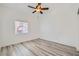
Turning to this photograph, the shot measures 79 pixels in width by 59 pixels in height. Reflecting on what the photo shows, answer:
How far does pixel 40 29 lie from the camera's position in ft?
5.84

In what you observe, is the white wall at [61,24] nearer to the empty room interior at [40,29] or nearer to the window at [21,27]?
the empty room interior at [40,29]

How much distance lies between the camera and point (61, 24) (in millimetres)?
1760

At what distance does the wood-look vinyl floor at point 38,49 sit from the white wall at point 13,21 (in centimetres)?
10

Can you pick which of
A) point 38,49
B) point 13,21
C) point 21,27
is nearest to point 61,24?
point 38,49

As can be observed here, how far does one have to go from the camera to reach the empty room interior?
173cm

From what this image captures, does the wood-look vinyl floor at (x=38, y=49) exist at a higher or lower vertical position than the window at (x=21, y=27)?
lower

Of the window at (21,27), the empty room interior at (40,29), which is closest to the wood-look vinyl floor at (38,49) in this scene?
the empty room interior at (40,29)

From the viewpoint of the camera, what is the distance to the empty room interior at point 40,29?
173cm

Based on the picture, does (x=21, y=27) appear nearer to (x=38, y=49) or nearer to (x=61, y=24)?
(x=38, y=49)

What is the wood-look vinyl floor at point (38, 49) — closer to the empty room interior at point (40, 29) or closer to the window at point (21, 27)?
the empty room interior at point (40, 29)

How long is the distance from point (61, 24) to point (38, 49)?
0.55 m

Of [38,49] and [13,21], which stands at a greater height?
[13,21]

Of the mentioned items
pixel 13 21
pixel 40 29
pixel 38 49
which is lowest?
pixel 38 49

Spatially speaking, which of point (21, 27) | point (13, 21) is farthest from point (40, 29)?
point (13, 21)
